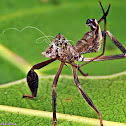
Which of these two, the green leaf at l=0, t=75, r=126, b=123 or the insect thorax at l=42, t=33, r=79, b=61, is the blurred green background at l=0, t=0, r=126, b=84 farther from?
the insect thorax at l=42, t=33, r=79, b=61

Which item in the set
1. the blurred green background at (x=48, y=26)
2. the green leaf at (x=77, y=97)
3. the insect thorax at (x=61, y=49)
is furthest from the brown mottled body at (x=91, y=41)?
the blurred green background at (x=48, y=26)

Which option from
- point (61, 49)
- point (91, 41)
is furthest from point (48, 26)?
point (91, 41)

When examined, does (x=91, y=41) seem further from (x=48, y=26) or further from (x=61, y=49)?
(x=48, y=26)

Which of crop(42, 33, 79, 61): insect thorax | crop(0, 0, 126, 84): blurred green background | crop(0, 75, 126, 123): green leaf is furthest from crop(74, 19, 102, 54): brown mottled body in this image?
crop(0, 0, 126, 84): blurred green background

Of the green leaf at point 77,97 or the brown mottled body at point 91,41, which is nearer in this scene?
the brown mottled body at point 91,41

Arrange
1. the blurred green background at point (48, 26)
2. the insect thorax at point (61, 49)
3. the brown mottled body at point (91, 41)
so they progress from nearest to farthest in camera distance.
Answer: the brown mottled body at point (91, 41) < the insect thorax at point (61, 49) < the blurred green background at point (48, 26)

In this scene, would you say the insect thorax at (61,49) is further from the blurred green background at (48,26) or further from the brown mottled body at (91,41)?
the blurred green background at (48,26)

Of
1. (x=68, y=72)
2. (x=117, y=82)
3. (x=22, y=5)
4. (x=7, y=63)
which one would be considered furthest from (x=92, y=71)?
(x=22, y=5)

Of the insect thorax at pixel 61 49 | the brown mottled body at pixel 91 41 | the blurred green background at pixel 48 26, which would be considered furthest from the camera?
the blurred green background at pixel 48 26
